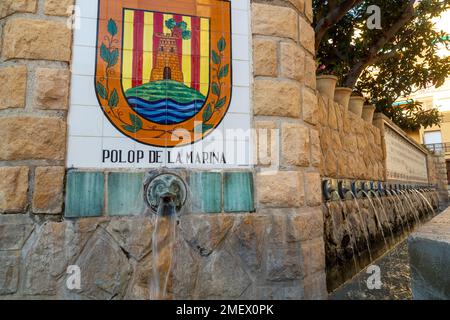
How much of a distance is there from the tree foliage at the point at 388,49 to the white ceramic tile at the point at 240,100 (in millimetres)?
3692

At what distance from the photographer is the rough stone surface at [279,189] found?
202 centimetres

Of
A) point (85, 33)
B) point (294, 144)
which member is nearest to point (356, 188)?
point (294, 144)

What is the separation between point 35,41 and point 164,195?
3.48ft

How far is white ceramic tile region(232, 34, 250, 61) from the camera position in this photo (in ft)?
6.98

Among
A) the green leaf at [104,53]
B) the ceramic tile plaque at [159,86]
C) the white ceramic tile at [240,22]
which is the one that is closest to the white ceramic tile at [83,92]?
the ceramic tile plaque at [159,86]

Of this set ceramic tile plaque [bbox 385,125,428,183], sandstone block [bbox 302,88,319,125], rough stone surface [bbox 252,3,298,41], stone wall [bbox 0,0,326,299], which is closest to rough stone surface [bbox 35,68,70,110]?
stone wall [bbox 0,0,326,299]

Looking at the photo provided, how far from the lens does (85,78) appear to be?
1.89 m

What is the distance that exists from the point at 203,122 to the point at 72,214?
2.82ft

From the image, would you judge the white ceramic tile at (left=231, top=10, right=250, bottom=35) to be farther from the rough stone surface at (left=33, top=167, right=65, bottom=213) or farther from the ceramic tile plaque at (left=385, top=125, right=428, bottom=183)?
the ceramic tile plaque at (left=385, top=125, right=428, bottom=183)

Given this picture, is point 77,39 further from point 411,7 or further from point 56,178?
point 411,7

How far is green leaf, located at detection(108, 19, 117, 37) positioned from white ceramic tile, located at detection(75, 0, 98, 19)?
0.08 meters

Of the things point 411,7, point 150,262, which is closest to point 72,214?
point 150,262

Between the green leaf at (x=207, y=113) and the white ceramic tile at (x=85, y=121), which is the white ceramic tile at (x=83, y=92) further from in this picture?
the green leaf at (x=207, y=113)

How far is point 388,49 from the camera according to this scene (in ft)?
22.7
